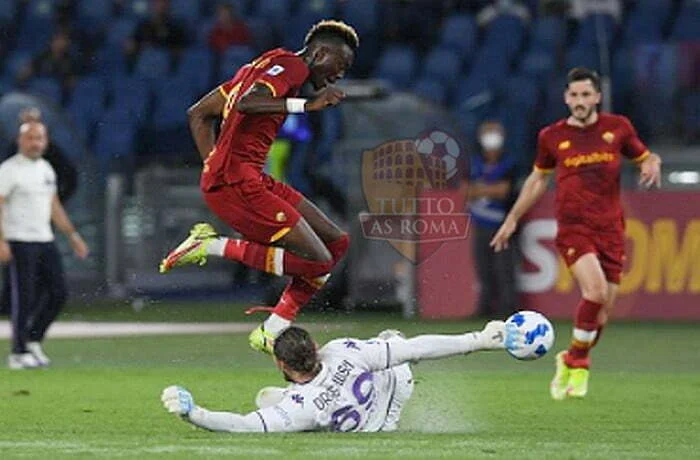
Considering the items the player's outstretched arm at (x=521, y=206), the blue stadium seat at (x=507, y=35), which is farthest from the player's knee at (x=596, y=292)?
the blue stadium seat at (x=507, y=35)

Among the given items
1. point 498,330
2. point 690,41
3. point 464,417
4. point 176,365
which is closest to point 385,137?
point 690,41

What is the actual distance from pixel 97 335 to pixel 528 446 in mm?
10791

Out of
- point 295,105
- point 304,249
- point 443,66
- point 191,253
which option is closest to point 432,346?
point 295,105

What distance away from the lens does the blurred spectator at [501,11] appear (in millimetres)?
26672

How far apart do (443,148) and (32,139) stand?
4.37 m

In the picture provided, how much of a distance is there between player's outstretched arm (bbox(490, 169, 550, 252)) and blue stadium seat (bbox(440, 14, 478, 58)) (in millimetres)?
11124

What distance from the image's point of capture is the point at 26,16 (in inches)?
1113

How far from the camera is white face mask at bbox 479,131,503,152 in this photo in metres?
22.3

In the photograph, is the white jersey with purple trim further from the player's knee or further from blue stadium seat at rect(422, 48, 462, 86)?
blue stadium seat at rect(422, 48, 462, 86)

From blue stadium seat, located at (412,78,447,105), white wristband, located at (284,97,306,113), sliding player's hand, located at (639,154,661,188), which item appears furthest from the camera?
blue stadium seat, located at (412,78,447,105)

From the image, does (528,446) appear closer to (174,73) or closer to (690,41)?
(690,41)

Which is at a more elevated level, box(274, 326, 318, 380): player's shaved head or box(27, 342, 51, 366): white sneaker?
box(274, 326, 318, 380): player's shaved head

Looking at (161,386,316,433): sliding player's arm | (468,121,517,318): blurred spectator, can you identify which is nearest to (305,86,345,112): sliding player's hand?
(161,386,316,433): sliding player's arm

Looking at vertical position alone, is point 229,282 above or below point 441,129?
below
